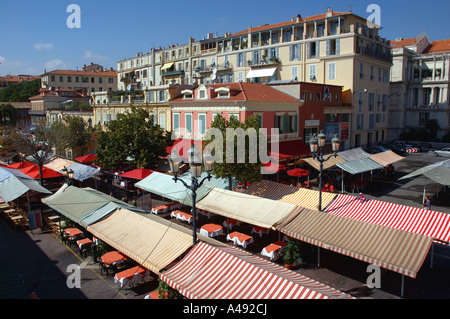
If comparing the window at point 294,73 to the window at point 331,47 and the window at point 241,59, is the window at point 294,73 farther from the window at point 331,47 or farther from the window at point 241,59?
the window at point 241,59

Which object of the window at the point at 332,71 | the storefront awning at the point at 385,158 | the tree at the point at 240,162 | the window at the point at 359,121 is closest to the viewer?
the tree at the point at 240,162

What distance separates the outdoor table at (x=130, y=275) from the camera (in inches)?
460

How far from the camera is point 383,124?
44.8 metres

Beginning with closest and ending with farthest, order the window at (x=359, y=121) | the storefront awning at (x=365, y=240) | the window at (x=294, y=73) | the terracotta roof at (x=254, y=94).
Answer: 1. the storefront awning at (x=365, y=240)
2. the terracotta roof at (x=254, y=94)
3. the window at (x=359, y=121)
4. the window at (x=294, y=73)

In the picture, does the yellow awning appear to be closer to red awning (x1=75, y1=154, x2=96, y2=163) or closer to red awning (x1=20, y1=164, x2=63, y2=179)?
red awning (x1=75, y1=154, x2=96, y2=163)

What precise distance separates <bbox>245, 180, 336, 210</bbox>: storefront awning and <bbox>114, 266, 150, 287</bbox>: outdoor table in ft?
26.0

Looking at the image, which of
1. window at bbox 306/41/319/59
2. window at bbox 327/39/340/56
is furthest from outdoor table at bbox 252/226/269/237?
window at bbox 306/41/319/59

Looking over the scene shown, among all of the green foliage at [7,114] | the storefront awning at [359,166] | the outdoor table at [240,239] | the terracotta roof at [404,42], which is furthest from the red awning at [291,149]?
the green foliage at [7,114]

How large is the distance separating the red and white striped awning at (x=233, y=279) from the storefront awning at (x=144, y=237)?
753 mm

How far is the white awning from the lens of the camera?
41.2m

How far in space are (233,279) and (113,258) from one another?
19.1 ft
